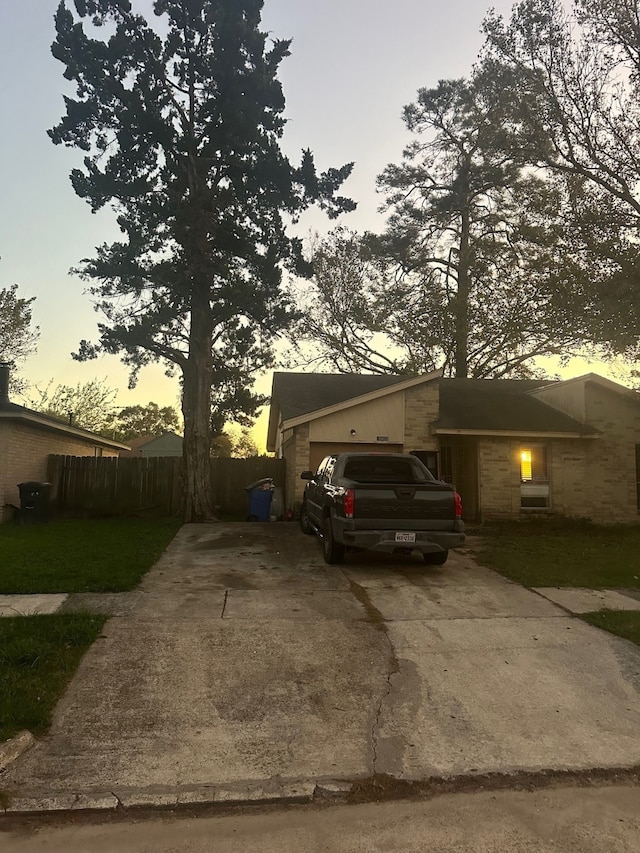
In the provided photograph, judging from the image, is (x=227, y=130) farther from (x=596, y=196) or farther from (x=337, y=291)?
(x=337, y=291)

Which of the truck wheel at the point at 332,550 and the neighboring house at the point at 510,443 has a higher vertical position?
the neighboring house at the point at 510,443

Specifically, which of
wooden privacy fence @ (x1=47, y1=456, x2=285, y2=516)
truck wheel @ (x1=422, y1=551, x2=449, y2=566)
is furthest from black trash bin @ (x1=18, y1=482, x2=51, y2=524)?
truck wheel @ (x1=422, y1=551, x2=449, y2=566)

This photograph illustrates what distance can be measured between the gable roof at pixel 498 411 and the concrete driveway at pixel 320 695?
8878mm

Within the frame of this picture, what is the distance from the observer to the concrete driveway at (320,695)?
11.5 feet

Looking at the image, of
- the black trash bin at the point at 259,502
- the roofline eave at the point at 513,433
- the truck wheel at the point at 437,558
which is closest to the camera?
the truck wheel at the point at 437,558

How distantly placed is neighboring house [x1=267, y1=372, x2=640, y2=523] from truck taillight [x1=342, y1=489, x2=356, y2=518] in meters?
7.24

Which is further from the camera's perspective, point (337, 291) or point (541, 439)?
point (337, 291)

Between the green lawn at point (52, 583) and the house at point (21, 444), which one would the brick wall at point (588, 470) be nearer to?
the green lawn at point (52, 583)

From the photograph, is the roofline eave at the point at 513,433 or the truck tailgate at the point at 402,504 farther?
the roofline eave at the point at 513,433

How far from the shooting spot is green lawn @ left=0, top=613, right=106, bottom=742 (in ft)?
13.1

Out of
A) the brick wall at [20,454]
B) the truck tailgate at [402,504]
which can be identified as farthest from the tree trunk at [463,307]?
the truck tailgate at [402,504]

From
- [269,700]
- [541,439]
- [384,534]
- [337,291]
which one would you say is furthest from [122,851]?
[337,291]

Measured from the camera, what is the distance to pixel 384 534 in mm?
8547

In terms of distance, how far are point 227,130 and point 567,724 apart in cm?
1791
